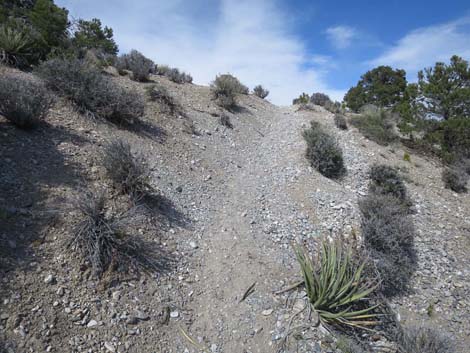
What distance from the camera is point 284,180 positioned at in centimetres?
691

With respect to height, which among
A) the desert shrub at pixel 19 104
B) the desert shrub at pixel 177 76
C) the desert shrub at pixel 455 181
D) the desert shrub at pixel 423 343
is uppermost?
the desert shrub at pixel 177 76

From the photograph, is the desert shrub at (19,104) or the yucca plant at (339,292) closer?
the yucca plant at (339,292)

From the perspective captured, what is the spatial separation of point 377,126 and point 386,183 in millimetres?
4706

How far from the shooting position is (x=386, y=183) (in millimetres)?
6922

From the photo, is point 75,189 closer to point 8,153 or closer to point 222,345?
point 8,153

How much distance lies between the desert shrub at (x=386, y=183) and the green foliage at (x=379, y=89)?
11.6 meters

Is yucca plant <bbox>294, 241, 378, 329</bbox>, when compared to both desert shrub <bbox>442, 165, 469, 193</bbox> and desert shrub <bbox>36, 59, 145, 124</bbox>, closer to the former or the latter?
desert shrub <bbox>36, 59, 145, 124</bbox>

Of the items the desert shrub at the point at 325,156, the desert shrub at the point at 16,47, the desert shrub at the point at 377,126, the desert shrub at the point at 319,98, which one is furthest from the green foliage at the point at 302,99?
the desert shrub at the point at 16,47

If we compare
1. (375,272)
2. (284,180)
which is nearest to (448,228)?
(375,272)

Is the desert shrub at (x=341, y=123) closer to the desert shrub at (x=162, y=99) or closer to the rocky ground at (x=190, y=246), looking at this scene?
the rocky ground at (x=190, y=246)

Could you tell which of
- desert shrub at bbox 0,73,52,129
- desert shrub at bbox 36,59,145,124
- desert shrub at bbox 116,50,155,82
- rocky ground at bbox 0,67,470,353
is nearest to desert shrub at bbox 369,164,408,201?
rocky ground at bbox 0,67,470,353

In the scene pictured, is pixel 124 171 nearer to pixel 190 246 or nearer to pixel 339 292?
pixel 190 246

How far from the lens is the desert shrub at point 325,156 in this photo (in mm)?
7414

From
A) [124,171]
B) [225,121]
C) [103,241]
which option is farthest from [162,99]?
[103,241]
